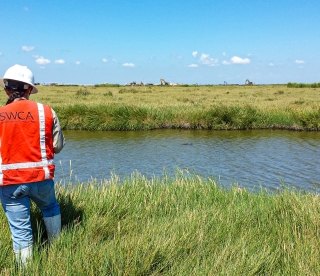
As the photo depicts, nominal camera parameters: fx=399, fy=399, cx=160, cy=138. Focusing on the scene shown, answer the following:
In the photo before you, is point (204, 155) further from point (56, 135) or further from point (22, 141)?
point (22, 141)

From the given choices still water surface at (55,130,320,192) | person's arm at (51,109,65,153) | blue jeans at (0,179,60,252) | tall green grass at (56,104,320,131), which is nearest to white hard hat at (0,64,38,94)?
person's arm at (51,109,65,153)

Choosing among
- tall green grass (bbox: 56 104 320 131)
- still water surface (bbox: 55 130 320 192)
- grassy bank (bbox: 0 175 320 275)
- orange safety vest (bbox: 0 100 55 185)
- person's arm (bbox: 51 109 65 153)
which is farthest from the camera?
tall green grass (bbox: 56 104 320 131)

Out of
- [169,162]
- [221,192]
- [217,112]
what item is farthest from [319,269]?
[217,112]

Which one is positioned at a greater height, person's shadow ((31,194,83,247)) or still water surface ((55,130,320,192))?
person's shadow ((31,194,83,247))

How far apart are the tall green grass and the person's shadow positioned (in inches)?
744

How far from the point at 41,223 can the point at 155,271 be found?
1717mm

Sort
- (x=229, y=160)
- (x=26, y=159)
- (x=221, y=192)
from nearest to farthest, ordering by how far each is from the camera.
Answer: (x=26, y=159) < (x=221, y=192) < (x=229, y=160)

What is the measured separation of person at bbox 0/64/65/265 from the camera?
368cm

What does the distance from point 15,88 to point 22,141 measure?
0.51 m

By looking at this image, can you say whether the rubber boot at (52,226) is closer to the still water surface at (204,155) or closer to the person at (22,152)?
the person at (22,152)

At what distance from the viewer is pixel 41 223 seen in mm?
4570

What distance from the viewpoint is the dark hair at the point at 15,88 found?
3.76 meters

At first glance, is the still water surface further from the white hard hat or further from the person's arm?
the white hard hat

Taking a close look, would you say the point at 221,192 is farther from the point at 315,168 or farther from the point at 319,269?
the point at 315,168
